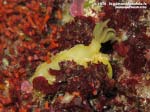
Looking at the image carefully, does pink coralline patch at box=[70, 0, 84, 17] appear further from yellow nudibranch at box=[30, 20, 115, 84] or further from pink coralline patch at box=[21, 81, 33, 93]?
pink coralline patch at box=[21, 81, 33, 93]

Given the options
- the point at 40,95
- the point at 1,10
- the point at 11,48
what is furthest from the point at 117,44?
the point at 1,10

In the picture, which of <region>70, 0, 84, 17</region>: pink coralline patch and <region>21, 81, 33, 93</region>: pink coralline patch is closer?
<region>21, 81, 33, 93</region>: pink coralline patch

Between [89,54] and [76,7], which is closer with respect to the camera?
[89,54]

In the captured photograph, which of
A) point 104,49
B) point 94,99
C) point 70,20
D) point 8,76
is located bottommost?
point 94,99

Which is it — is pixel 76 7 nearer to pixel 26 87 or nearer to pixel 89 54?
pixel 89 54

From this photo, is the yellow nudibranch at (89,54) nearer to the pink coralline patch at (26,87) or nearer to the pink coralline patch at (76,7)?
the pink coralline patch at (26,87)

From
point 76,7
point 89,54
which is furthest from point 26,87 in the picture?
point 76,7

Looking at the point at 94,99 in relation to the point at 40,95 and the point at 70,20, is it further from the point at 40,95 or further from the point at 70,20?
the point at 70,20

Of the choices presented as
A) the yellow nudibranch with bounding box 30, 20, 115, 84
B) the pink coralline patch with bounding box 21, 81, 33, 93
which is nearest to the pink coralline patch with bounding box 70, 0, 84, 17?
the yellow nudibranch with bounding box 30, 20, 115, 84

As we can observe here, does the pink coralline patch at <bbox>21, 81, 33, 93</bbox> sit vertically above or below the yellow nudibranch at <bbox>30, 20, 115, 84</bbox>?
below
